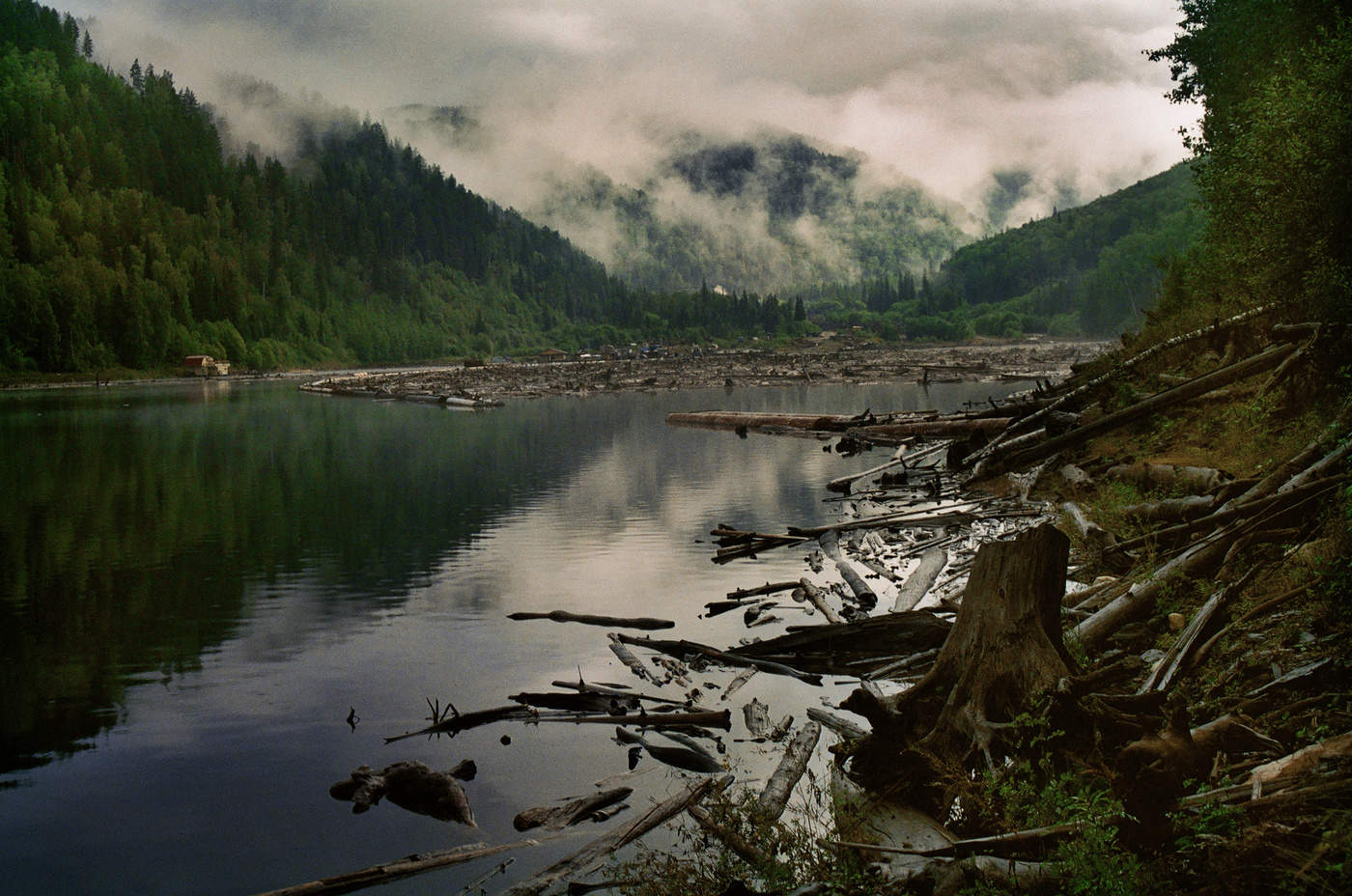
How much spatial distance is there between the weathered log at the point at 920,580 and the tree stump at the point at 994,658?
5172mm

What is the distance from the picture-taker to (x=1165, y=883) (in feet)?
21.4

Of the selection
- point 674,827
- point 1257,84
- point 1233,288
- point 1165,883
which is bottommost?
point 674,827

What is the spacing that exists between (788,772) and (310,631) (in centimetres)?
989

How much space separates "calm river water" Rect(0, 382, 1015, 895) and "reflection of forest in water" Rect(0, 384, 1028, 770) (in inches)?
4.5

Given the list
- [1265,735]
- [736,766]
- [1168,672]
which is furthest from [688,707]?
[1265,735]

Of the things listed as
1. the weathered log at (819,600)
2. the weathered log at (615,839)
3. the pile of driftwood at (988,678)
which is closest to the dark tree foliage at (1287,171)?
the pile of driftwood at (988,678)

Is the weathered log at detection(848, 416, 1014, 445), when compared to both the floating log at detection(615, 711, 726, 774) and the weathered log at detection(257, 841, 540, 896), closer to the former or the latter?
the floating log at detection(615, 711, 726, 774)

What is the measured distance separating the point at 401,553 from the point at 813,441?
2413 centimetres

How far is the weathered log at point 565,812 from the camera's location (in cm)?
946

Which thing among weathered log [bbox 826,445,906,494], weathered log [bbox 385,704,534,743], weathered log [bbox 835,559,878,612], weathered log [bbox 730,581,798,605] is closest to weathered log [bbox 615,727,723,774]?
weathered log [bbox 385,704,534,743]

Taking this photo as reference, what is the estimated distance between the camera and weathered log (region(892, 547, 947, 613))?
1547 centimetres

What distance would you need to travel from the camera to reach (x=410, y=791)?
1016cm

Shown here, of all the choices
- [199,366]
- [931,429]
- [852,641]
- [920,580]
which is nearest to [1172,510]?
[920,580]

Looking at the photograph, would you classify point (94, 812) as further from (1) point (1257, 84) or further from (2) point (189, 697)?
(1) point (1257, 84)
